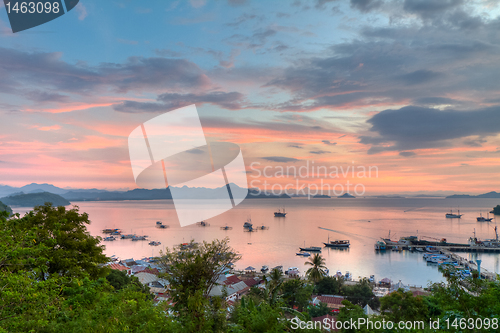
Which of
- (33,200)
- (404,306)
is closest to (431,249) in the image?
(404,306)

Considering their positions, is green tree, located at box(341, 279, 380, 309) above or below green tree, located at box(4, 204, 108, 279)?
below

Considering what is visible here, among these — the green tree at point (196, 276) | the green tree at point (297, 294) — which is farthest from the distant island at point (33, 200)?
the green tree at point (196, 276)

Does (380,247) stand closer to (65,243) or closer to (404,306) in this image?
(404,306)

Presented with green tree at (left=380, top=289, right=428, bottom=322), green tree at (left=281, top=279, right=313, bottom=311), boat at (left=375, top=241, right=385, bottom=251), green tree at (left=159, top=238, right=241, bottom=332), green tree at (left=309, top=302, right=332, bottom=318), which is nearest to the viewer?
green tree at (left=159, top=238, right=241, bottom=332)

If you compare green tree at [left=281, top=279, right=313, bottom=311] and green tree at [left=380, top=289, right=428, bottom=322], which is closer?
green tree at [left=380, top=289, right=428, bottom=322]

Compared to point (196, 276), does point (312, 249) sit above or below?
below

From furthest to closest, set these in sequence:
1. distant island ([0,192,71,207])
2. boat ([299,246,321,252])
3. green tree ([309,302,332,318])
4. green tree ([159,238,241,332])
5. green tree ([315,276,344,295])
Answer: distant island ([0,192,71,207]) → boat ([299,246,321,252]) → green tree ([315,276,344,295]) → green tree ([309,302,332,318]) → green tree ([159,238,241,332])

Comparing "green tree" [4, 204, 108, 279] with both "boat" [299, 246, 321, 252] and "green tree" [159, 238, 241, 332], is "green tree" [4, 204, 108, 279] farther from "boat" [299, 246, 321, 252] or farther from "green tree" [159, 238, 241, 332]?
"boat" [299, 246, 321, 252]

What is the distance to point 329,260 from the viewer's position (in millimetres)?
36188

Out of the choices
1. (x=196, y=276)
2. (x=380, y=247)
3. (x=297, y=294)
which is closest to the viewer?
(x=196, y=276)

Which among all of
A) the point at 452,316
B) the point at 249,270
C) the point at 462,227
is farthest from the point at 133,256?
the point at 462,227

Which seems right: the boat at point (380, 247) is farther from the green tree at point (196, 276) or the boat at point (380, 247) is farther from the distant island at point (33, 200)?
the distant island at point (33, 200)

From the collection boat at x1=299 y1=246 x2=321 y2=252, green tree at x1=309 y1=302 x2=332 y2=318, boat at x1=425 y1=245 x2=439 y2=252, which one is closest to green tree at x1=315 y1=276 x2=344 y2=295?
green tree at x1=309 y1=302 x2=332 y2=318

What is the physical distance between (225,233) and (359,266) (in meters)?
28.2
